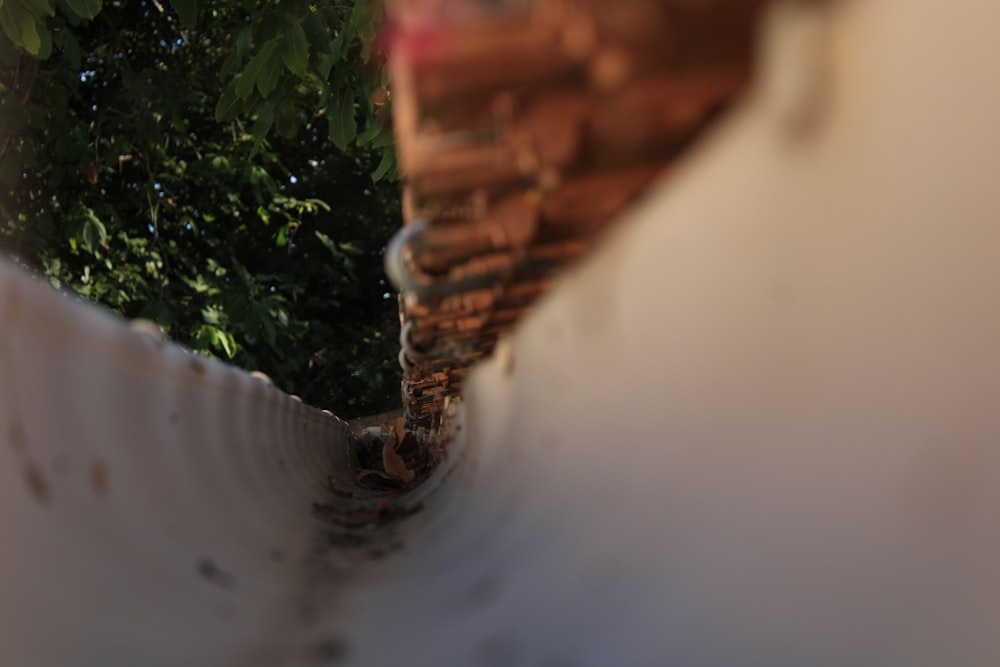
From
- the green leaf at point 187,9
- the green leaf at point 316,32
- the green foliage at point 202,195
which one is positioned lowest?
the green foliage at point 202,195

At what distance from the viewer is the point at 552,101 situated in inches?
23.5

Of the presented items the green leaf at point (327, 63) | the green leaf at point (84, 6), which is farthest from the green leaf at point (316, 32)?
the green leaf at point (84, 6)

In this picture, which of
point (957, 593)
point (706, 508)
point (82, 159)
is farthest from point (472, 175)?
point (82, 159)

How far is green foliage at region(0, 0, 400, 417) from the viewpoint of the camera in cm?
431

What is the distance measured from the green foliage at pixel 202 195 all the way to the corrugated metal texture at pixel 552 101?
8.26 ft

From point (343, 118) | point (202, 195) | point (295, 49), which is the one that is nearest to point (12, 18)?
point (295, 49)

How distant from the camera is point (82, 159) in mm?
4832

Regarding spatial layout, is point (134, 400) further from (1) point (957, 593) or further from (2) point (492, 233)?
(1) point (957, 593)

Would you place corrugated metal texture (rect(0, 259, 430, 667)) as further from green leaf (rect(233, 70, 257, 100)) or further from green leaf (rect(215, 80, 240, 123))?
green leaf (rect(215, 80, 240, 123))

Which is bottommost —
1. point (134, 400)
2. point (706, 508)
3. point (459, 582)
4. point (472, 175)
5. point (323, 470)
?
point (323, 470)

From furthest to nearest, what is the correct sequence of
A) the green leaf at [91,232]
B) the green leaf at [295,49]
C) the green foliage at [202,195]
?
the green leaf at [91,232] < the green foliage at [202,195] < the green leaf at [295,49]

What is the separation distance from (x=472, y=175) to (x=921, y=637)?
49 cm

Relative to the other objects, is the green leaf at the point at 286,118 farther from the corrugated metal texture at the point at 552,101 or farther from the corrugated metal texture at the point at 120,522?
the corrugated metal texture at the point at 552,101

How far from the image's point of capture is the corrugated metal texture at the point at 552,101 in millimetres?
533
